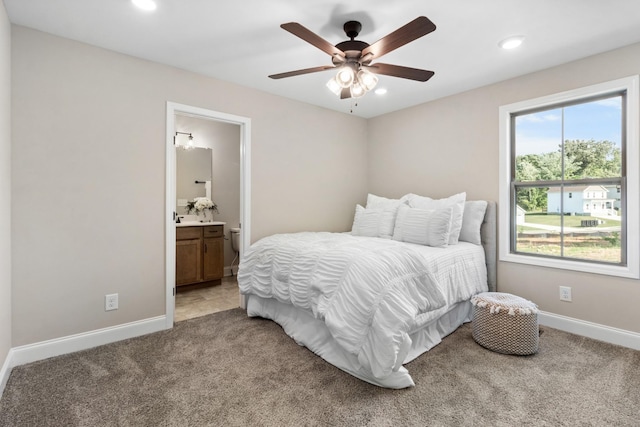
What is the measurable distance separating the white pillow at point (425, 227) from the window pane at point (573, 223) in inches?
37.3

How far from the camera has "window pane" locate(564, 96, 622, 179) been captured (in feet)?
8.77

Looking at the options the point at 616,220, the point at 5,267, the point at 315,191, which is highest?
the point at 315,191

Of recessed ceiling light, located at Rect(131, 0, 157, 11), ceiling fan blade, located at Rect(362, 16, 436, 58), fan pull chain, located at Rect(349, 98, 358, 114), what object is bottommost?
ceiling fan blade, located at Rect(362, 16, 436, 58)

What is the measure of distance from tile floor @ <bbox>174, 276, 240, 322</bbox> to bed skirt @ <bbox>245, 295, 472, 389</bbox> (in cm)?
56

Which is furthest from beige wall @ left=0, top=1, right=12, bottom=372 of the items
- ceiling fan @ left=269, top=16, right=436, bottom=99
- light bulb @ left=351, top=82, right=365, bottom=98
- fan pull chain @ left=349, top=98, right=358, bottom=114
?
fan pull chain @ left=349, top=98, right=358, bottom=114

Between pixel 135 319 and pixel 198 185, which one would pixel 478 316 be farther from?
pixel 198 185

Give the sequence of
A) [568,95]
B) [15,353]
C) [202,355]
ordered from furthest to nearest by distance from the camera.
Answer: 1. [568,95]
2. [202,355]
3. [15,353]

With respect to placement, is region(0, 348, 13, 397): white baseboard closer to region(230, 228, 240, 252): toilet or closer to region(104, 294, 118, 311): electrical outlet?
region(104, 294, 118, 311): electrical outlet

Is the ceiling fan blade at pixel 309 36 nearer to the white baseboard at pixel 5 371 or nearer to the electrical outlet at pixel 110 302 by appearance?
the electrical outlet at pixel 110 302

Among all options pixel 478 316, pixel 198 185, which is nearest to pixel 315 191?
pixel 198 185

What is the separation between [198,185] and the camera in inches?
188

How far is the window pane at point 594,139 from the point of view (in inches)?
105

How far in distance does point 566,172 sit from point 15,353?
4757 mm

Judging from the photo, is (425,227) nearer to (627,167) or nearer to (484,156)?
(484,156)
